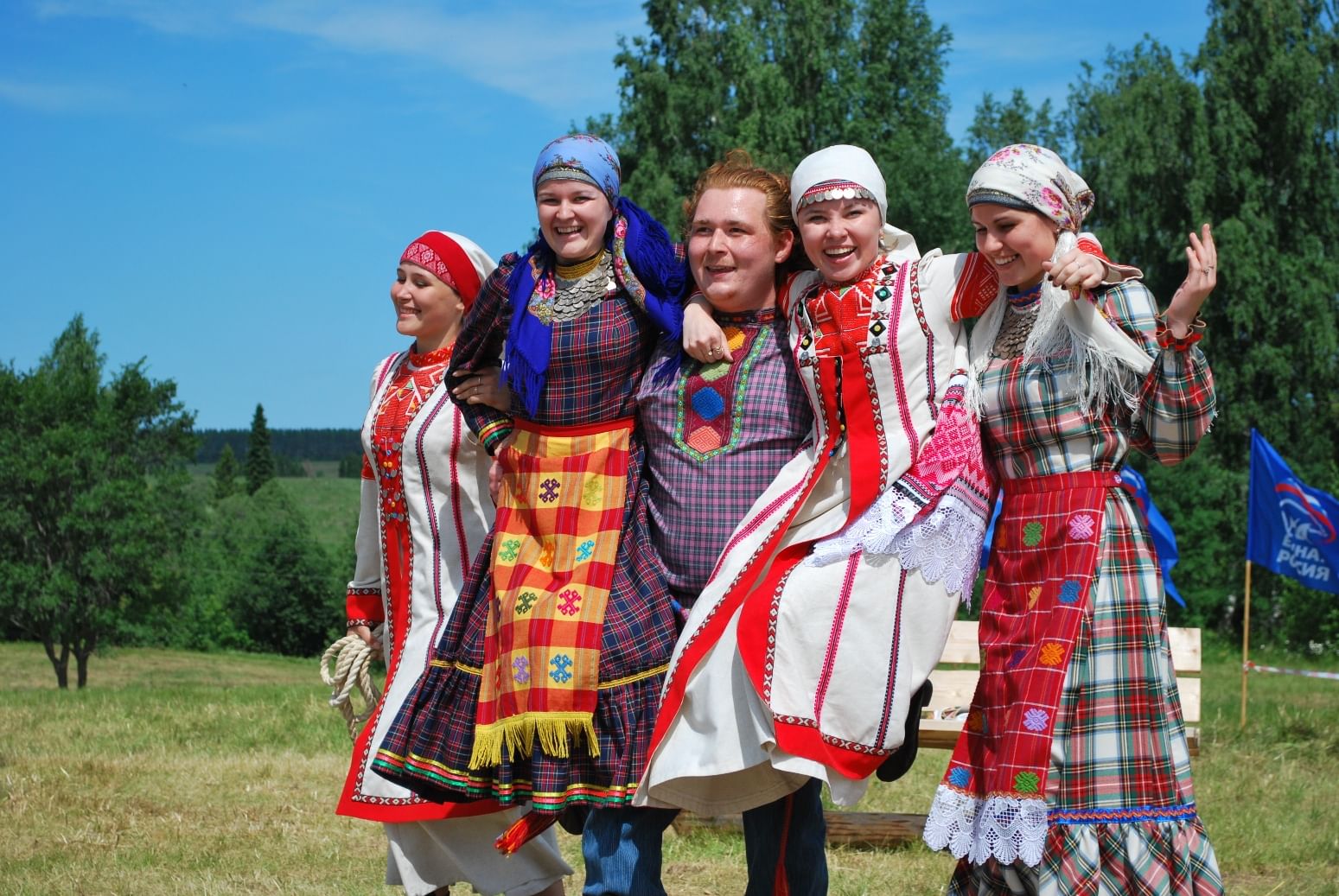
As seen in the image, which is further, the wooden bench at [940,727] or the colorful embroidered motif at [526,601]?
the wooden bench at [940,727]

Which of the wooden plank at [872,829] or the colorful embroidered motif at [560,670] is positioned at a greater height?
the colorful embroidered motif at [560,670]

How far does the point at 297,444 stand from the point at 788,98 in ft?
260

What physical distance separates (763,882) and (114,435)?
2969 centimetres

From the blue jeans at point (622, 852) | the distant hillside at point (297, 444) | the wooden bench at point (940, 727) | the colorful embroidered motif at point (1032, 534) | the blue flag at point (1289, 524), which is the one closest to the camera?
the colorful embroidered motif at point (1032, 534)

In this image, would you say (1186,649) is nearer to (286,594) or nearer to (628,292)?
(628,292)

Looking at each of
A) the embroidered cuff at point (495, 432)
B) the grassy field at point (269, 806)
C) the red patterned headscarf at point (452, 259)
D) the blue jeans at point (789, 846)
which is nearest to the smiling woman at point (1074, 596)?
the blue jeans at point (789, 846)

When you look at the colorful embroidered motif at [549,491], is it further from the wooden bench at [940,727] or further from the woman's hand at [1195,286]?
the wooden bench at [940,727]

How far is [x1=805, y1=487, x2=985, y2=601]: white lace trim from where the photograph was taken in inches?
128

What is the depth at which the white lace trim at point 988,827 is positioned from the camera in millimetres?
3043

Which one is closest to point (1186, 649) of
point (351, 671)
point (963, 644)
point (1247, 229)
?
point (963, 644)

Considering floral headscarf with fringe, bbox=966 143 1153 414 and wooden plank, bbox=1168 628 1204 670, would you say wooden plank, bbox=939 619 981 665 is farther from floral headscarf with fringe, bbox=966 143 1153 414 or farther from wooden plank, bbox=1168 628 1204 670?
floral headscarf with fringe, bbox=966 143 1153 414

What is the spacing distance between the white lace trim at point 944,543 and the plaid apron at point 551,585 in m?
0.82

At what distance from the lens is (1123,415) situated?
322 cm

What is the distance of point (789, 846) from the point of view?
11.6 feet
